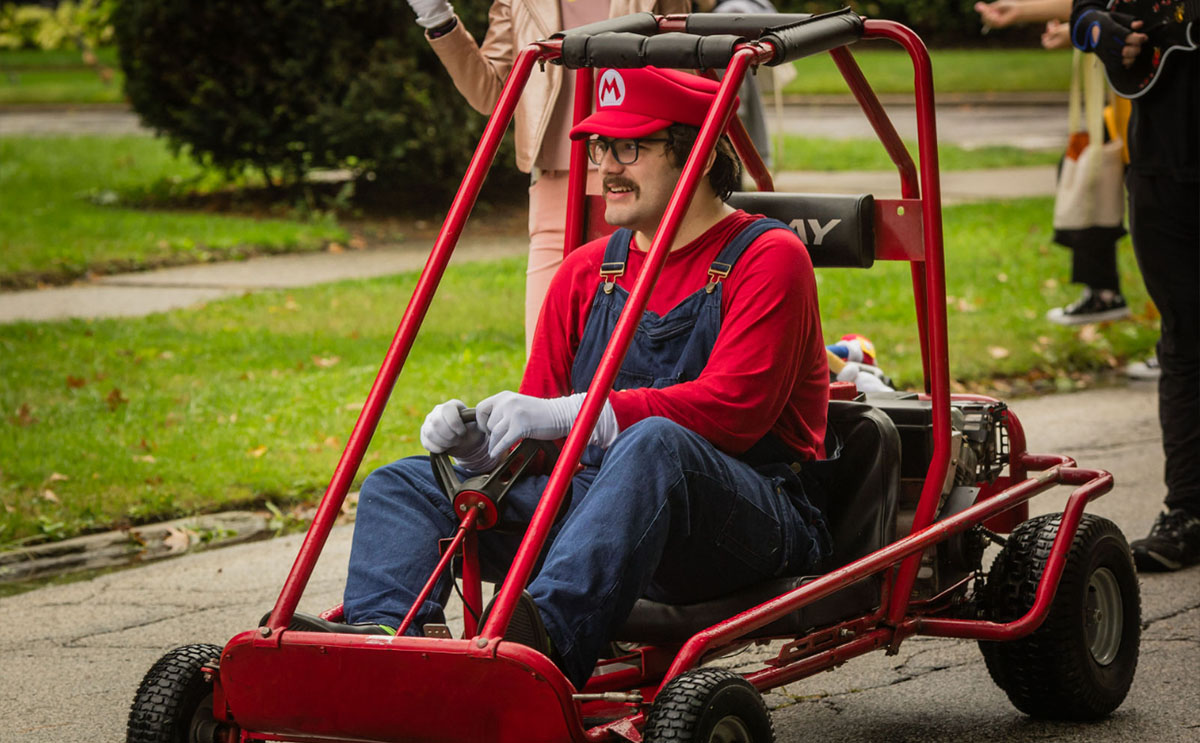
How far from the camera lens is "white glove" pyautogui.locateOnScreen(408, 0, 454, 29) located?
4777 mm

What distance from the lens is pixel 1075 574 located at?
387 cm

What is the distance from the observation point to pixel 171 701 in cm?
314

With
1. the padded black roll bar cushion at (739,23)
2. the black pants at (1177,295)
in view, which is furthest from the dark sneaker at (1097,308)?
the padded black roll bar cushion at (739,23)

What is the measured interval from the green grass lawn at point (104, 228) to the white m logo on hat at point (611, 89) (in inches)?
269

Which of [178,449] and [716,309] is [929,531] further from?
[178,449]

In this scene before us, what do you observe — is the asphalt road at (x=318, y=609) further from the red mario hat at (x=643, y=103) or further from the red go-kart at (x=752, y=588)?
the red mario hat at (x=643, y=103)

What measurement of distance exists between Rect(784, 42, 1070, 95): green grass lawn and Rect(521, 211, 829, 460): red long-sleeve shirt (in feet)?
61.0

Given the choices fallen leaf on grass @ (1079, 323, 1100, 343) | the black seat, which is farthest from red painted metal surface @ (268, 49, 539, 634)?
fallen leaf on grass @ (1079, 323, 1100, 343)

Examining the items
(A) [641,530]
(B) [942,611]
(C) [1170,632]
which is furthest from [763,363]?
(C) [1170,632]

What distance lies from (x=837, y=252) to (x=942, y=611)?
0.92 metres

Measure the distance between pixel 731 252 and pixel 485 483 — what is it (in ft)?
2.43

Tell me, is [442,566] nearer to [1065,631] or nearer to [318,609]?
[1065,631]

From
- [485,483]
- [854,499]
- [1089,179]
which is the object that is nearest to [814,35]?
[854,499]

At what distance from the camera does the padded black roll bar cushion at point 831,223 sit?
394 centimetres
